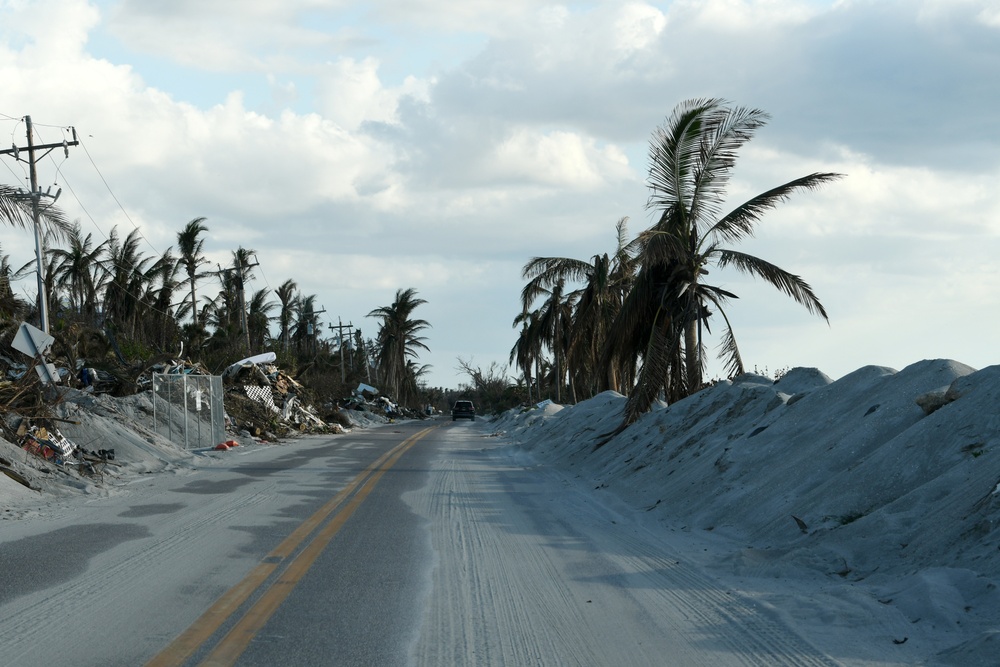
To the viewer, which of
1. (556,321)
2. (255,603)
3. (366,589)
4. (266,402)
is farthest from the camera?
(556,321)

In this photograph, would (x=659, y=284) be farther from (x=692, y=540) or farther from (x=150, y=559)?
(x=150, y=559)

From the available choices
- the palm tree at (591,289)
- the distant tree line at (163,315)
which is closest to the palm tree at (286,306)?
the distant tree line at (163,315)

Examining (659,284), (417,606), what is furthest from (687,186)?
(417,606)

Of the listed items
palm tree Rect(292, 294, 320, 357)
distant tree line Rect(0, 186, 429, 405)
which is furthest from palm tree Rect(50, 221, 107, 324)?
palm tree Rect(292, 294, 320, 357)

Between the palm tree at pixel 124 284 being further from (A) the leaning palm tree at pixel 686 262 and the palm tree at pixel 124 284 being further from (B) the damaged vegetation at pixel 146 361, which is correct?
(A) the leaning palm tree at pixel 686 262

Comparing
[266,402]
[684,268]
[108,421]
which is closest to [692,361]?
[684,268]

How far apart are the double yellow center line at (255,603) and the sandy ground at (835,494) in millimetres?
3054

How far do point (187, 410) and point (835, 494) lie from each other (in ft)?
62.5

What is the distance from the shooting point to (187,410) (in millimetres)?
24922

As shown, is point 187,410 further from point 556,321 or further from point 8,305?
point 556,321

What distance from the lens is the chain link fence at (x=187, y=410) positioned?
2472 cm

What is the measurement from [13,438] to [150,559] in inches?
327

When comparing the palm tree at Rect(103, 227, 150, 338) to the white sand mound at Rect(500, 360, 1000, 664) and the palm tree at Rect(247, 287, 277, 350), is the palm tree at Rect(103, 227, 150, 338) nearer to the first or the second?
the palm tree at Rect(247, 287, 277, 350)

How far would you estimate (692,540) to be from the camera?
10117 millimetres
